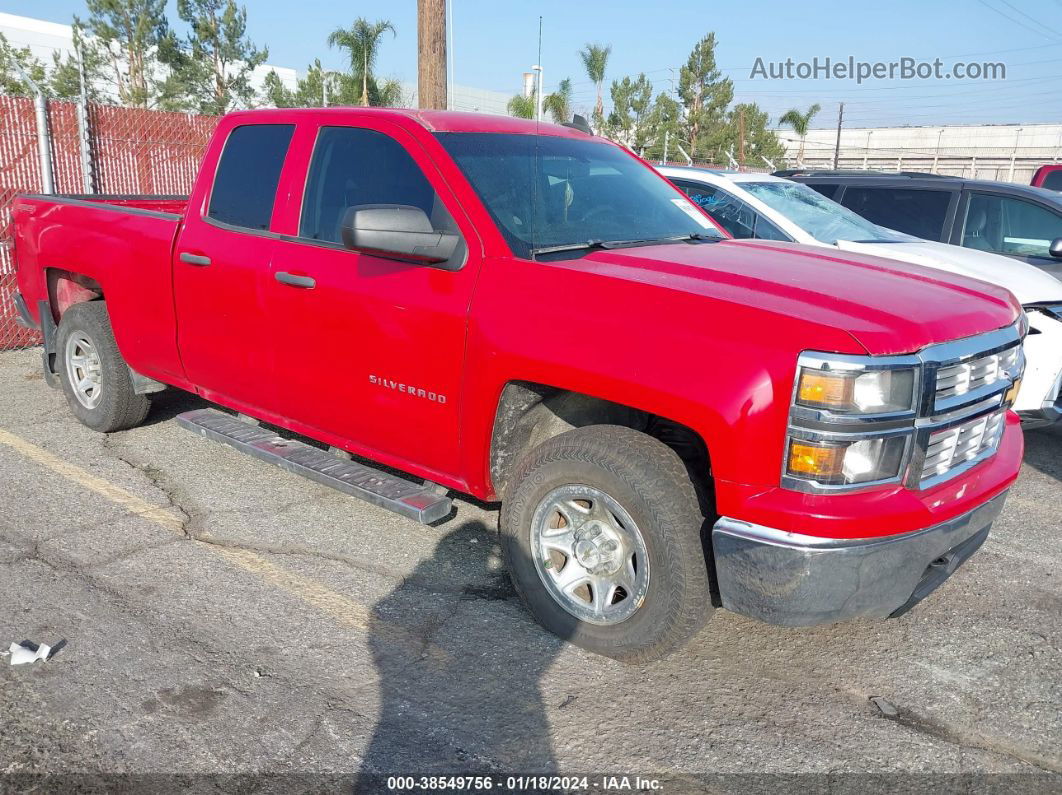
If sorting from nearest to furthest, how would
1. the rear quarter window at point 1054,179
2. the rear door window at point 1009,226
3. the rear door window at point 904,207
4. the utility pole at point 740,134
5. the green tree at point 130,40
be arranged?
the rear door window at point 1009,226 < the rear door window at point 904,207 < the rear quarter window at point 1054,179 < the green tree at point 130,40 < the utility pole at point 740,134

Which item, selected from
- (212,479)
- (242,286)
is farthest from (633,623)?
(212,479)

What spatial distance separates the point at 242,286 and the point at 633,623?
8.31ft

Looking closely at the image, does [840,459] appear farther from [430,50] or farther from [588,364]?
[430,50]

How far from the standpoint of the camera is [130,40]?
34.4 meters

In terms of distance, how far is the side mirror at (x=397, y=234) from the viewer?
3350 mm

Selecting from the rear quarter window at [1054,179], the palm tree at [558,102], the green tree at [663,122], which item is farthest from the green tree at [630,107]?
the rear quarter window at [1054,179]

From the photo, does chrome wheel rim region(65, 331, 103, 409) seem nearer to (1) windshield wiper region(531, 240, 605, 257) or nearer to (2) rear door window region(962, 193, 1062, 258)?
(1) windshield wiper region(531, 240, 605, 257)

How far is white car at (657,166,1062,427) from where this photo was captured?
18.3 ft

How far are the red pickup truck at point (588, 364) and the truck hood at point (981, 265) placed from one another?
8.71ft

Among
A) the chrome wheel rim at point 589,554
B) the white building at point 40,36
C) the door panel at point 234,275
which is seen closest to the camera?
the chrome wheel rim at point 589,554

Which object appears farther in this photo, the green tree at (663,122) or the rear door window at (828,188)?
the green tree at (663,122)

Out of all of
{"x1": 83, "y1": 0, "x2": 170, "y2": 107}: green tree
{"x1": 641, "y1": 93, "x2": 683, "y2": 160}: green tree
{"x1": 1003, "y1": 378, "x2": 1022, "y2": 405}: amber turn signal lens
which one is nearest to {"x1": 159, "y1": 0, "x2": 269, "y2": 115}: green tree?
{"x1": 83, "y1": 0, "x2": 170, "y2": 107}: green tree

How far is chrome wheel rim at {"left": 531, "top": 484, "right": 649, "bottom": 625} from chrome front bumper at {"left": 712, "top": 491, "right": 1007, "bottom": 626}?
35 centimetres

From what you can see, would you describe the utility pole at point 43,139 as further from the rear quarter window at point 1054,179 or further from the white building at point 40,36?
the white building at point 40,36
